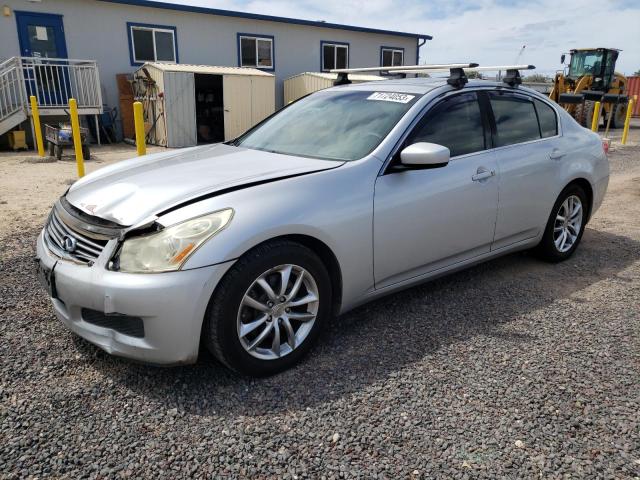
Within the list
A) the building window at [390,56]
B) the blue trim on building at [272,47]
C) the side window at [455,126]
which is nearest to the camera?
the side window at [455,126]

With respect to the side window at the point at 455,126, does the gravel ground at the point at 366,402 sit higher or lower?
lower

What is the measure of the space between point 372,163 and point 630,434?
1908 millimetres

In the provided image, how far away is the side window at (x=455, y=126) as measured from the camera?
3389 mm

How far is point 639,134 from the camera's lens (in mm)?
19750

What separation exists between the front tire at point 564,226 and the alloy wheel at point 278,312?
2630 mm

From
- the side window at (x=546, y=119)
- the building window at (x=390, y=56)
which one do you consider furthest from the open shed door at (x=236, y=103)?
the side window at (x=546, y=119)

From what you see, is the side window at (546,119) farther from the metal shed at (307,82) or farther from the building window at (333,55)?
the building window at (333,55)

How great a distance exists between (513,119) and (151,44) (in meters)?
14.0

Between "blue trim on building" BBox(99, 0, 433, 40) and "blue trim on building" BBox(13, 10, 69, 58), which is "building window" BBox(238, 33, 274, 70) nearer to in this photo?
"blue trim on building" BBox(99, 0, 433, 40)

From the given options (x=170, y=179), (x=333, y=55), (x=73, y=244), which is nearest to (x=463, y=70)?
(x=170, y=179)

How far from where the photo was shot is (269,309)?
2.64 meters

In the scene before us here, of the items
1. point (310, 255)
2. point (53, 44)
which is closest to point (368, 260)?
point (310, 255)

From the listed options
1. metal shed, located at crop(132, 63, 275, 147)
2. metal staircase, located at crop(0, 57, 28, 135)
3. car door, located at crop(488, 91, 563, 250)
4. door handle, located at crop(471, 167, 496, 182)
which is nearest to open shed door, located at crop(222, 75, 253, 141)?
metal shed, located at crop(132, 63, 275, 147)

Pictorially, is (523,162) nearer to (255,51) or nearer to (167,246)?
(167,246)
